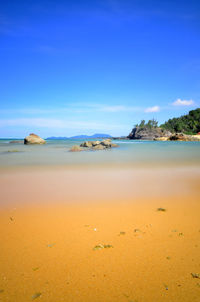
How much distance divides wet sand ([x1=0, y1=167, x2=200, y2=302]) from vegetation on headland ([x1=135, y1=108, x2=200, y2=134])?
120 metres

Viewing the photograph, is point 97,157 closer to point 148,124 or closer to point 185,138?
point 185,138

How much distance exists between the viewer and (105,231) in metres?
2.88

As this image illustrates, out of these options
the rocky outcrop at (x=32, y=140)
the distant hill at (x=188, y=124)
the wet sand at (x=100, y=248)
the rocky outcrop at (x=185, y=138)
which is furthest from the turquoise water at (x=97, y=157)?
the distant hill at (x=188, y=124)

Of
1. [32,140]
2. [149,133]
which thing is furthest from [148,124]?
[32,140]

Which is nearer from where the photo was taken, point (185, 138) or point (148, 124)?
point (185, 138)

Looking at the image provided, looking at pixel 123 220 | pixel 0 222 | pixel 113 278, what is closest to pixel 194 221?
pixel 123 220

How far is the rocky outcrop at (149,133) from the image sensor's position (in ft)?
372

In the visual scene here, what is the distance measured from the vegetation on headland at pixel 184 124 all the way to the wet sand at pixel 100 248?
120082 mm

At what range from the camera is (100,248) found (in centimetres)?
243

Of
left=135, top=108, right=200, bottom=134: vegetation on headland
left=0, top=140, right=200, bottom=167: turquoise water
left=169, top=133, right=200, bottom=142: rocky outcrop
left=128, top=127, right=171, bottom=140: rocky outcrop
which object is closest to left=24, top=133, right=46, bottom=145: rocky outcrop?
left=0, top=140, right=200, bottom=167: turquoise water

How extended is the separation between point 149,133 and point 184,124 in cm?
2452

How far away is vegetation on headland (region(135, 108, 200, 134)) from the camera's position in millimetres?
109812

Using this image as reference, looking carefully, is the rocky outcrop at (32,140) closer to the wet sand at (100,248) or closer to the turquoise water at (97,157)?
the turquoise water at (97,157)

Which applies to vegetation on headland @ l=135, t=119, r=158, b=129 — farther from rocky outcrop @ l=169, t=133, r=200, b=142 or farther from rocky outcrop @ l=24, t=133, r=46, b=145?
rocky outcrop @ l=24, t=133, r=46, b=145
